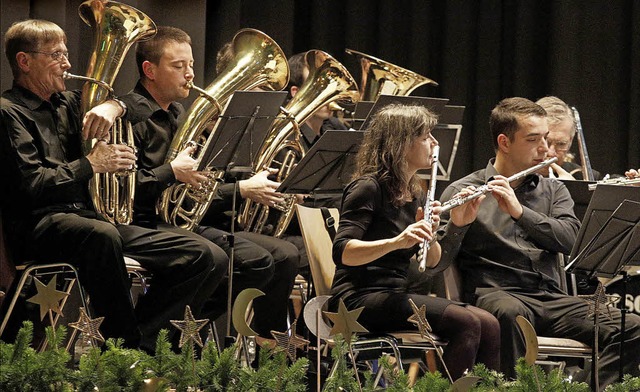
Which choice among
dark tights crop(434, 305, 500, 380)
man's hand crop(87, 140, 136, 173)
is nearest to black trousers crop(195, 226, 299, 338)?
man's hand crop(87, 140, 136, 173)

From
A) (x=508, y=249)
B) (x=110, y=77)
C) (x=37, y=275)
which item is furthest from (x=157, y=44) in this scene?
(x=508, y=249)

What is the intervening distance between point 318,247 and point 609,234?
3.60 feet

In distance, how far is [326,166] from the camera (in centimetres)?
425

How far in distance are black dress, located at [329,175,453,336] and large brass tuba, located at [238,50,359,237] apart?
1.13 m

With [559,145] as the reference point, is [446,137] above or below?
above

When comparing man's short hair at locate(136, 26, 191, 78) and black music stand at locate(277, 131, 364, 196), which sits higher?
man's short hair at locate(136, 26, 191, 78)

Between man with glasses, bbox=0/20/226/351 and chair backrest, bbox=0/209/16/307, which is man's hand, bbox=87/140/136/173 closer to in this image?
man with glasses, bbox=0/20/226/351

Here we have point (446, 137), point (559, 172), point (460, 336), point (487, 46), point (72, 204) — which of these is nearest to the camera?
point (460, 336)

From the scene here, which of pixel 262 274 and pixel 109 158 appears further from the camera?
pixel 262 274

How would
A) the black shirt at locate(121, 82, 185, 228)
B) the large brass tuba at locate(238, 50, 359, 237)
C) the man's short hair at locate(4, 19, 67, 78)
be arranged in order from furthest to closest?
the large brass tuba at locate(238, 50, 359, 237), the black shirt at locate(121, 82, 185, 228), the man's short hair at locate(4, 19, 67, 78)

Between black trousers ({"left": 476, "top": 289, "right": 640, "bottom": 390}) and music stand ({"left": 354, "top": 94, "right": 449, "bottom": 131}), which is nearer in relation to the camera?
black trousers ({"left": 476, "top": 289, "right": 640, "bottom": 390})

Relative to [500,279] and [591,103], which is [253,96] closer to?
[500,279]

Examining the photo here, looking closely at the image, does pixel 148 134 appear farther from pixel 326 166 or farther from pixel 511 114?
pixel 511 114

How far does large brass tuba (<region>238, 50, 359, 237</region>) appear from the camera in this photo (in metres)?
4.99
